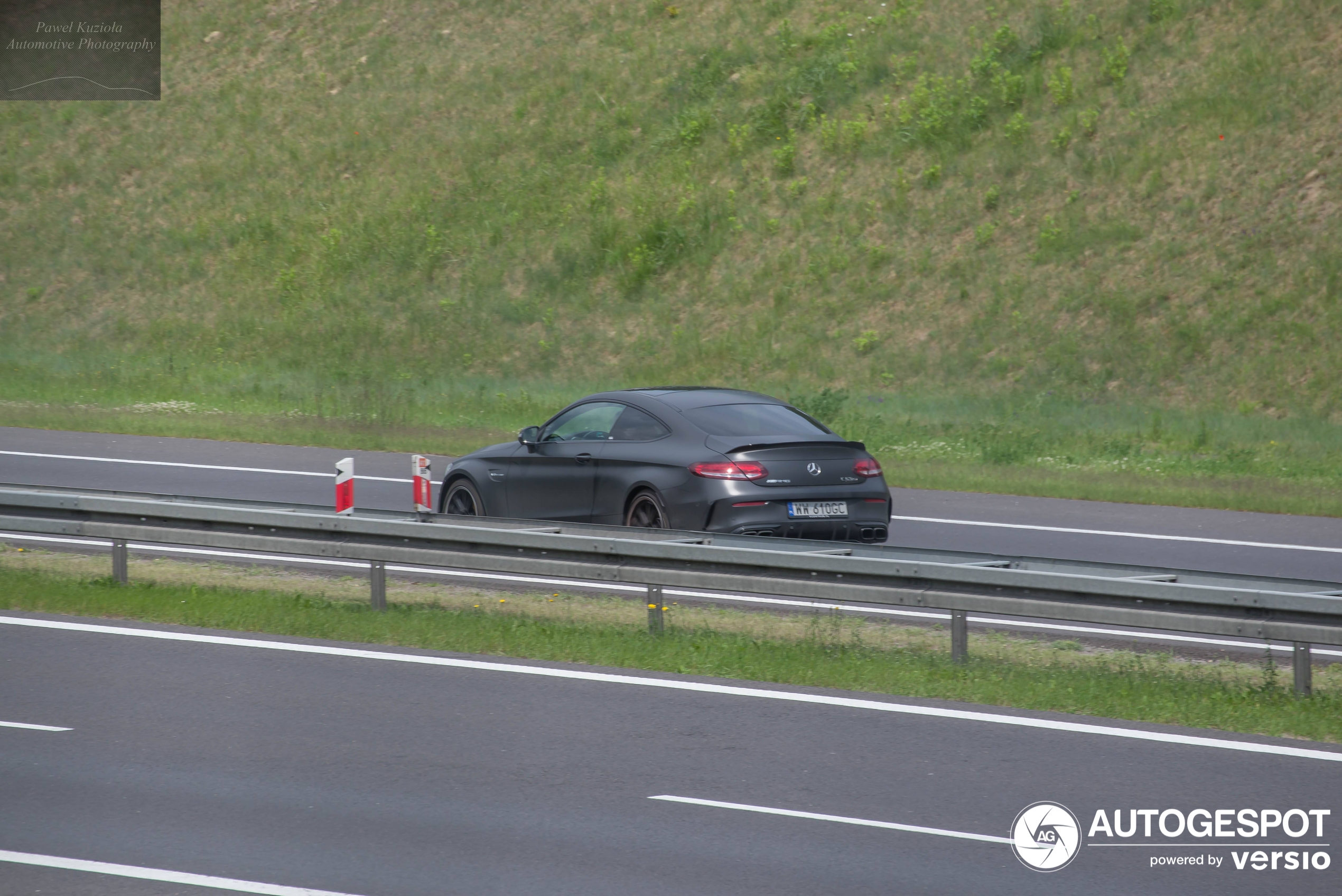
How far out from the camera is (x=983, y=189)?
105ft

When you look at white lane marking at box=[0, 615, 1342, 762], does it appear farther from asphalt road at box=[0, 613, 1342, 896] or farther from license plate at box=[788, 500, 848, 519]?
license plate at box=[788, 500, 848, 519]

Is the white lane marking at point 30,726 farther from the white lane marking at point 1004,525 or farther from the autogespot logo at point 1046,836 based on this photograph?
the white lane marking at point 1004,525

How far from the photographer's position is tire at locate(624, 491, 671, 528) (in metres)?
12.2

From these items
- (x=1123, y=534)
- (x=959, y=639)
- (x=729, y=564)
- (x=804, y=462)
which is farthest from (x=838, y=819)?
(x=1123, y=534)

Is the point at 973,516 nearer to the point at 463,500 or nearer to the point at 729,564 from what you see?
the point at 463,500

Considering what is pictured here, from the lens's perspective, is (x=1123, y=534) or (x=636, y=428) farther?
(x=1123, y=534)

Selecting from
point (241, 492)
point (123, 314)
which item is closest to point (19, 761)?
point (241, 492)

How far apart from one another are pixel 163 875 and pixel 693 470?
22.9ft

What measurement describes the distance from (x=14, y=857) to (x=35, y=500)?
274 inches

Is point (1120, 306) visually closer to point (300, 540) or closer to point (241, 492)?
point (241, 492)

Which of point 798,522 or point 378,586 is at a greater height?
point 798,522

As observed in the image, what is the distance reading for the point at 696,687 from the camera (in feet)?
29.2

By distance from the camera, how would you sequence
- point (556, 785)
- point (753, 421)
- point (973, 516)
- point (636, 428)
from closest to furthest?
point (556, 785) → point (753, 421) → point (636, 428) → point (973, 516)

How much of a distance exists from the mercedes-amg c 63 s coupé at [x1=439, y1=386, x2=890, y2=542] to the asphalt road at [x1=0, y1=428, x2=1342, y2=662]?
2.63 ft
